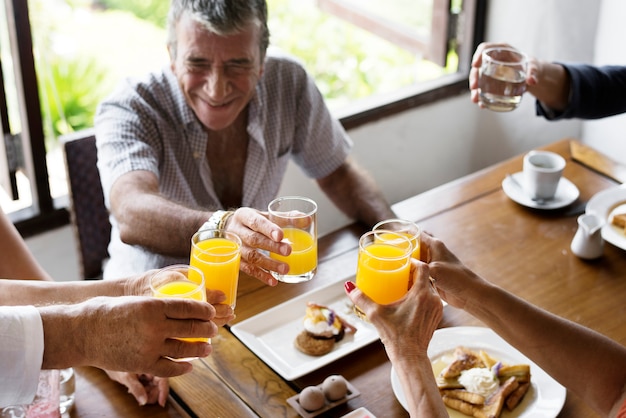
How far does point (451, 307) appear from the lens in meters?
2.13

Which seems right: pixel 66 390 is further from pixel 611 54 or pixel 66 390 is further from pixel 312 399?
pixel 611 54

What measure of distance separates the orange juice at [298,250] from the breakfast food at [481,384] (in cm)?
41

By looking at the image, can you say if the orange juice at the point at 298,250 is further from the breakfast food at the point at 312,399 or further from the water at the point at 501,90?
the water at the point at 501,90

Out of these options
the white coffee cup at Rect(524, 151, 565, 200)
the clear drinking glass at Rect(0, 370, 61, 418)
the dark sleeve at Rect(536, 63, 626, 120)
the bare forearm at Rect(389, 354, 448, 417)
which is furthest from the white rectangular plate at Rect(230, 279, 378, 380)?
the dark sleeve at Rect(536, 63, 626, 120)

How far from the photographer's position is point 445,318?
6.86 feet

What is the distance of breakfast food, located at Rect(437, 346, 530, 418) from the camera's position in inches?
69.9

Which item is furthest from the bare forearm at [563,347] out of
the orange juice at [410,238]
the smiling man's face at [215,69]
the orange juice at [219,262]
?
the smiling man's face at [215,69]

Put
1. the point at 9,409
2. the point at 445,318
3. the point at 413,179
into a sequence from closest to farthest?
the point at 9,409 < the point at 445,318 < the point at 413,179

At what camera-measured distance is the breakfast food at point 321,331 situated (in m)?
1.95

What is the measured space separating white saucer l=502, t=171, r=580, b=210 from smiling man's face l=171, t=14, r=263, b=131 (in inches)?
35.8

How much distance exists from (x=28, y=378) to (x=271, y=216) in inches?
25.6

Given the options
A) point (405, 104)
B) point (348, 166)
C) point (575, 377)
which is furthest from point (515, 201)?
point (405, 104)

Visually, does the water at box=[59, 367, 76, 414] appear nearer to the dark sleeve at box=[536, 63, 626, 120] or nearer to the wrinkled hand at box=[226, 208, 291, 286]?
the wrinkled hand at box=[226, 208, 291, 286]

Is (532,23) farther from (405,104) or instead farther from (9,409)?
(9,409)
